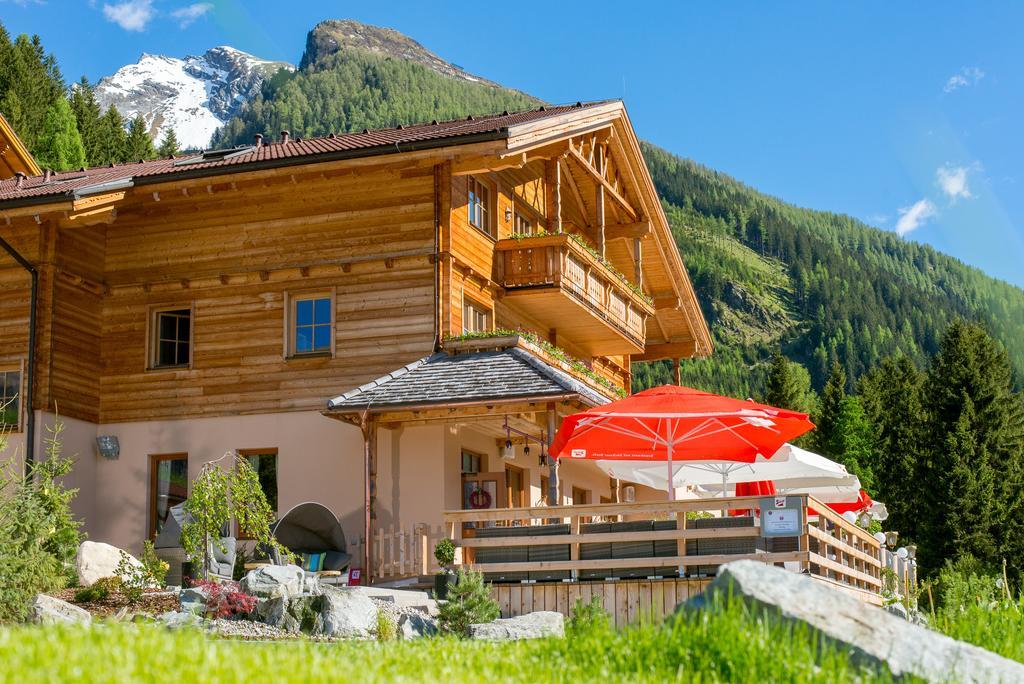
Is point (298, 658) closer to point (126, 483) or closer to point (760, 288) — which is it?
point (126, 483)

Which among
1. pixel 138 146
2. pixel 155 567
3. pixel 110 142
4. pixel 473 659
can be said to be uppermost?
pixel 110 142

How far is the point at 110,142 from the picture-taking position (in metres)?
59.9

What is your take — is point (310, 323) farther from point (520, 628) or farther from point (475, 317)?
point (520, 628)

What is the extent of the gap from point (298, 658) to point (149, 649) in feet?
3.00

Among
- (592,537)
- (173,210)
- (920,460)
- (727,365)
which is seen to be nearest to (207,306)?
(173,210)

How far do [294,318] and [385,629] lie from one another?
958cm

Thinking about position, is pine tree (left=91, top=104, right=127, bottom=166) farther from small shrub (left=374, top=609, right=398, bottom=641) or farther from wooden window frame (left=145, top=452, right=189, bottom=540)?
small shrub (left=374, top=609, right=398, bottom=641)

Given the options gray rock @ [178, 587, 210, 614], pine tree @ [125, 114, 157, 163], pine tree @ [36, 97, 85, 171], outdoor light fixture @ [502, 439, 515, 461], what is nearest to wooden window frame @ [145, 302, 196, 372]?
outdoor light fixture @ [502, 439, 515, 461]

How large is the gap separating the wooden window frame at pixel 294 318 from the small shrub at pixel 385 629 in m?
8.20

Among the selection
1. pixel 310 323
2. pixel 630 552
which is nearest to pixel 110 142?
pixel 310 323

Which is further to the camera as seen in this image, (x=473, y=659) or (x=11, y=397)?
(x=11, y=397)

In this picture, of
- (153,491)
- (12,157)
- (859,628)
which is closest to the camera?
(859,628)

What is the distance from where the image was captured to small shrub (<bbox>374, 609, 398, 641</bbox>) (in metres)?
14.2

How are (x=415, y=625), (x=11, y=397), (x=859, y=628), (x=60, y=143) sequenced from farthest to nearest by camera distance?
1. (x=60, y=143)
2. (x=11, y=397)
3. (x=415, y=625)
4. (x=859, y=628)
